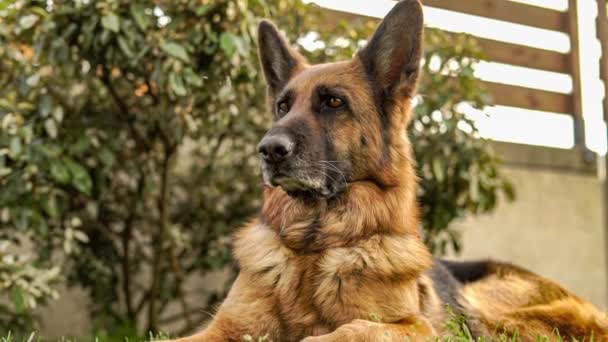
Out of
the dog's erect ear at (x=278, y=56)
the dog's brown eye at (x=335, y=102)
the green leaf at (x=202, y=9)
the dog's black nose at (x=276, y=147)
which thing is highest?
the green leaf at (x=202, y=9)

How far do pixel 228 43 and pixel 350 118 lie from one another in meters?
1.26

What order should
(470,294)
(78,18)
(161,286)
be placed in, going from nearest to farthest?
A: (470,294), (78,18), (161,286)

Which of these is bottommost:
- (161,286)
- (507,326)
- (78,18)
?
(161,286)

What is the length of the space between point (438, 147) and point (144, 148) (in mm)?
2099

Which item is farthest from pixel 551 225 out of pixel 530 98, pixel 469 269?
pixel 469 269

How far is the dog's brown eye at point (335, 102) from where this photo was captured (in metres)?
3.25

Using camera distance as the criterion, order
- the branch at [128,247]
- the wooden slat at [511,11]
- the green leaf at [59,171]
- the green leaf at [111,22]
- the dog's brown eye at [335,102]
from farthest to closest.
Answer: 1. the wooden slat at [511,11]
2. the branch at [128,247]
3. the green leaf at [59,171]
4. the green leaf at [111,22]
5. the dog's brown eye at [335,102]

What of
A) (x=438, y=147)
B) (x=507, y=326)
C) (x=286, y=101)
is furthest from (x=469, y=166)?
(x=286, y=101)

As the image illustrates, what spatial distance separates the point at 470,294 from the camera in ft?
13.0

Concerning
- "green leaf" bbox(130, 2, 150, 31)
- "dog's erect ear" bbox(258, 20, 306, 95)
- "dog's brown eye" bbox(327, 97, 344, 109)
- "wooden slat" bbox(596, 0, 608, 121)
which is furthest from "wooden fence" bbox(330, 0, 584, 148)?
"dog's brown eye" bbox(327, 97, 344, 109)

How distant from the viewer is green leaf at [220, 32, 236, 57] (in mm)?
4191

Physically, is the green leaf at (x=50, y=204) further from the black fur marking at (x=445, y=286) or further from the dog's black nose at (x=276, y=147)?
the black fur marking at (x=445, y=286)

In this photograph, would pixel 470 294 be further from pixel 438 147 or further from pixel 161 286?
pixel 161 286

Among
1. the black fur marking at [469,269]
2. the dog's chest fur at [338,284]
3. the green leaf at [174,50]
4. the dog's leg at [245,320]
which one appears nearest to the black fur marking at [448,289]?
the black fur marking at [469,269]
